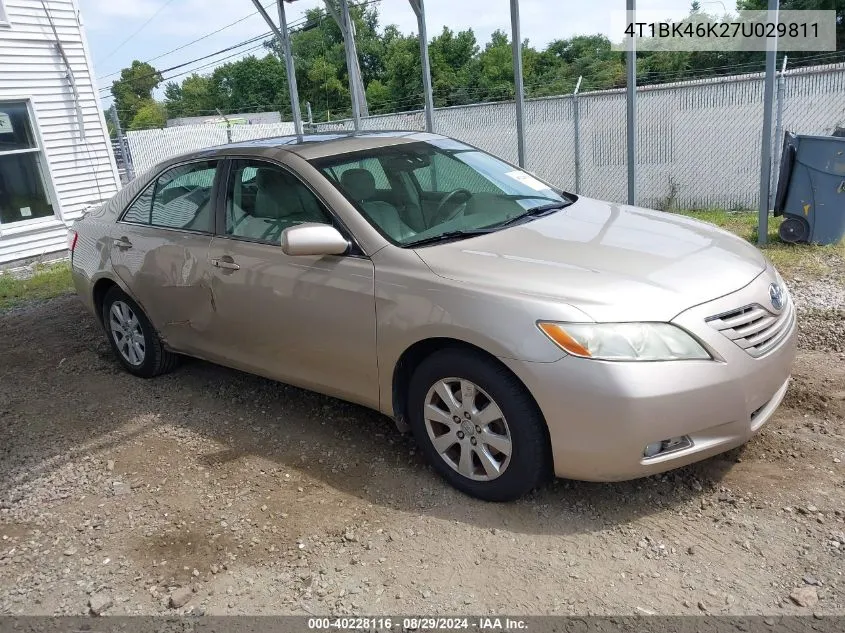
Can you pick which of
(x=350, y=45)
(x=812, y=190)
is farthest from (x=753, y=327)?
(x=350, y=45)

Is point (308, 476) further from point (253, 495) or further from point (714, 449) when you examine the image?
point (714, 449)

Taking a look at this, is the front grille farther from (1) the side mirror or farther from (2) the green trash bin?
(2) the green trash bin

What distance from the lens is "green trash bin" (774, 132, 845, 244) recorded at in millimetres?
6848

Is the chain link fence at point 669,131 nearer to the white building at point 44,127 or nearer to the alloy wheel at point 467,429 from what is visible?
the white building at point 44,127

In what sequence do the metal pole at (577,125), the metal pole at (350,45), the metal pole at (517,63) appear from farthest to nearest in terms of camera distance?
the metal pole at (577,125) → the metal pole at (350,45) → the metal pole at (517,63)

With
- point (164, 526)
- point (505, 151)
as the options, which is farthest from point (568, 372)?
point (505, 151)

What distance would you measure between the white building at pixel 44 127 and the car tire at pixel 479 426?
10.0m

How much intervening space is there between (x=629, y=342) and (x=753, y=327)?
642mm

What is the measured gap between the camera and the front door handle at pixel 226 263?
4.04 m

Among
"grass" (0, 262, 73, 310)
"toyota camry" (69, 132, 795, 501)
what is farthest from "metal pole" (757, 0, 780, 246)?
"grass" (0, 262, 73, 310)

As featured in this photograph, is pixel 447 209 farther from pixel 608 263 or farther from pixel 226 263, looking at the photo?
pixel 226 263

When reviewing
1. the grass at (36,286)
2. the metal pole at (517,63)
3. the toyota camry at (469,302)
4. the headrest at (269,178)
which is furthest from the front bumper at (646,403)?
the grass at (36,286)

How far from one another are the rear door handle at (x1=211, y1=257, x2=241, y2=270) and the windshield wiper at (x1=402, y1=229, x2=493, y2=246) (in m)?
1.17

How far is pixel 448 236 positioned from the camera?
3.52 metres
